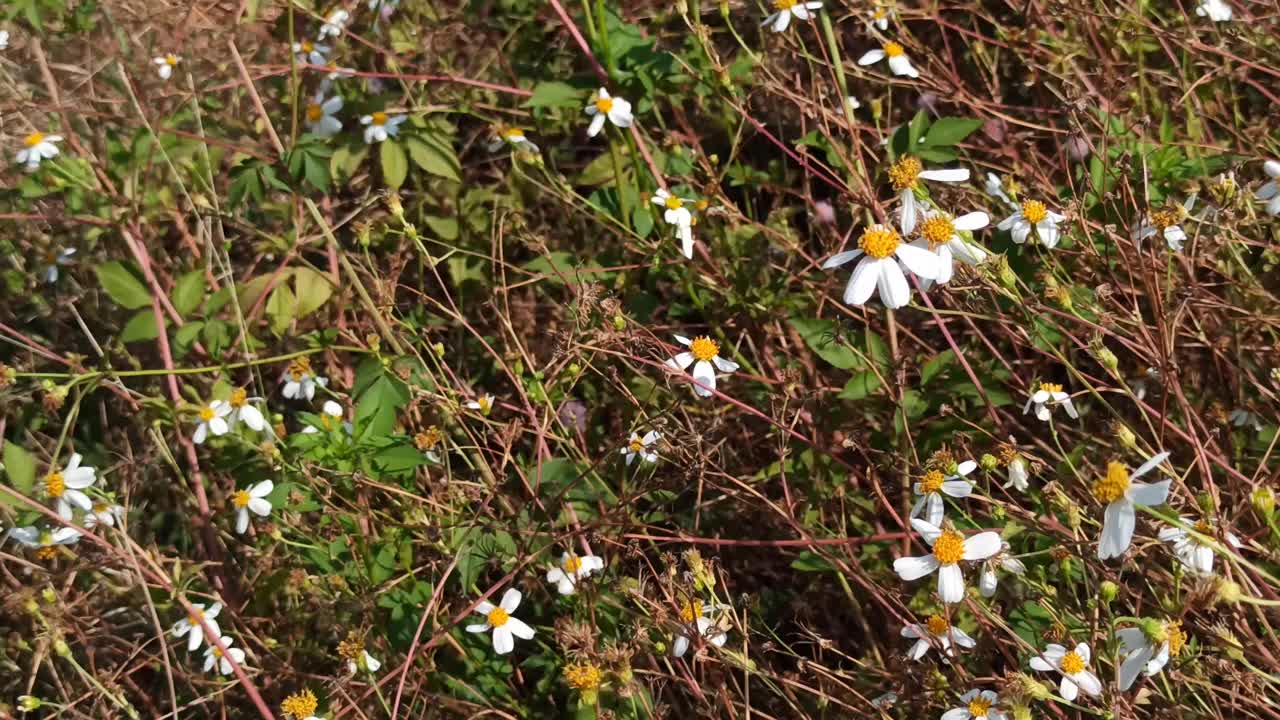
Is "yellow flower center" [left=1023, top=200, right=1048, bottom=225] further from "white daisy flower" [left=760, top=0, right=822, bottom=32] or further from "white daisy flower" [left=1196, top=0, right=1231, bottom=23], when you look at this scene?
"white daisy flower" [left=1196, top=0, right=1231, bottom=23]

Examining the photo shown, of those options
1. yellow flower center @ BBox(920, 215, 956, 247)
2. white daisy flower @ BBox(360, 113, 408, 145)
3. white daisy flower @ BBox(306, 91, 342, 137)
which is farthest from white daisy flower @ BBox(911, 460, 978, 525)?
white daisy flower @ BBox(306, 91, 342, 137)

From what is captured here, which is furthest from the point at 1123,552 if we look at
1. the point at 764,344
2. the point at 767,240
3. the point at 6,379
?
the point at 6,379

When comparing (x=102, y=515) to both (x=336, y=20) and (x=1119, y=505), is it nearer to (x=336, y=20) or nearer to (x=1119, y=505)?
(x=336, y=20)

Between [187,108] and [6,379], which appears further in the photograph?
[187,108]

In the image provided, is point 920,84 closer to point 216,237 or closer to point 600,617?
point 600,617

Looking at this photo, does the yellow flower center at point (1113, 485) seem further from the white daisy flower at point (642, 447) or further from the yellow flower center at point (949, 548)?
the white daisy flower at point (642, 447)

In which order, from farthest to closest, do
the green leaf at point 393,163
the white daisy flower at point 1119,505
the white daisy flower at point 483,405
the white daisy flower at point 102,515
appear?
the green leaf at point 393,163 < the white daisy flower at point 483,405 < the white daisy flower at point 102,515 < the white daisy flower at point 1119,505

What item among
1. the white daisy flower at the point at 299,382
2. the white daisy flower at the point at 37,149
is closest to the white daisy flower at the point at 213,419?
the white daisy flower at the point at 299,382
